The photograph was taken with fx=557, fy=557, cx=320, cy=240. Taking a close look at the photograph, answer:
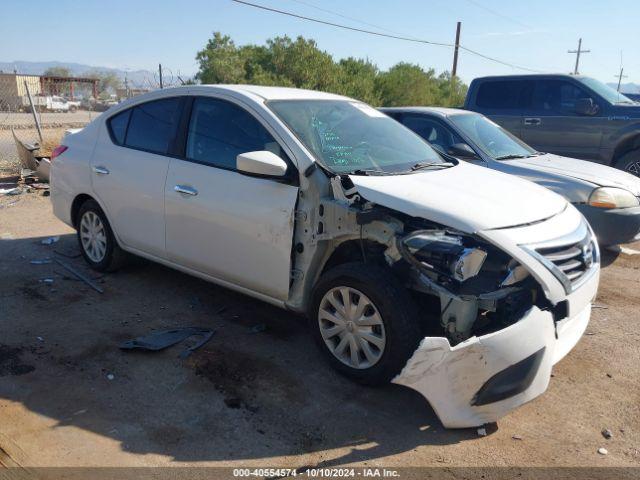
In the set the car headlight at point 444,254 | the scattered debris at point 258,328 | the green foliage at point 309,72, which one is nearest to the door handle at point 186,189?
the scattered debris at point 258,328

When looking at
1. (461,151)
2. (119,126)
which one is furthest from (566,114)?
(119,126)

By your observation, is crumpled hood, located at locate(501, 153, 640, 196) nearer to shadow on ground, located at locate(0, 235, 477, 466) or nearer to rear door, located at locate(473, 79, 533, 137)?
rear door, located at locate(473, 79, 533, 137)

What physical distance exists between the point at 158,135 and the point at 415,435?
10.5 feet

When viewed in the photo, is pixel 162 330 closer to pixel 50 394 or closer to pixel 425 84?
pixel 50 394

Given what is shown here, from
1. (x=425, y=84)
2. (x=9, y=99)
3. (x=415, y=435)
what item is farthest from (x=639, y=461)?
(x=9, y=99)

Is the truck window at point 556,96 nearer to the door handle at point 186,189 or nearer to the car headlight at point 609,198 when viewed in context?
the car headlight at point 609,198

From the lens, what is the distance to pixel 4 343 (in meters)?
4.09

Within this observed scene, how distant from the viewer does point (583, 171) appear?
6492 mm

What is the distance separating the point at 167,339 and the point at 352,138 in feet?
6.80

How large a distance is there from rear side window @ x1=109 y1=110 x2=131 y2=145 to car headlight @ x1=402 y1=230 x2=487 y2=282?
122 inches

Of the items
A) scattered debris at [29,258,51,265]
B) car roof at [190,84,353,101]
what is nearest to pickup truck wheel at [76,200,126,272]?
scattered debris at [29,258,51,265]

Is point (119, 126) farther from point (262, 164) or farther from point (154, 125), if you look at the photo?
point (262, 164)

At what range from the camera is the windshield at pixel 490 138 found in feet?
21.9

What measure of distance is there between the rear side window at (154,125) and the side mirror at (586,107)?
7.12 metres
